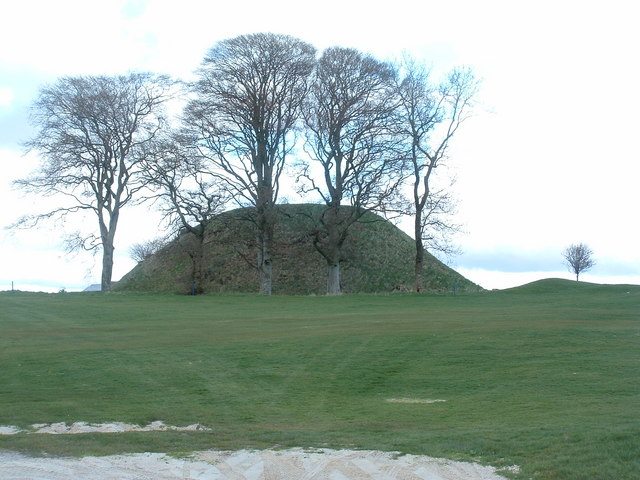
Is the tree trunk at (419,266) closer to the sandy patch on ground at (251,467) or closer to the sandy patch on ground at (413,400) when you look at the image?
the sandy patch on ground at (413,400)

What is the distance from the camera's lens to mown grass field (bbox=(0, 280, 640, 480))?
36.2ft

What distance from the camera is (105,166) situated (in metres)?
49.8

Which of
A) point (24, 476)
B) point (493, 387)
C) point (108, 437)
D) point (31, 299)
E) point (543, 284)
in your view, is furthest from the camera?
point (543, 284)

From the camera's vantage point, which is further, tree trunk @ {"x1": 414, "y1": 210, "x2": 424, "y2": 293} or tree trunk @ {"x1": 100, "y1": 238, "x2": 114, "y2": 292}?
tree trunk @ {"x1": 100, "y1": 238, "x2": 114, "y2": 292}

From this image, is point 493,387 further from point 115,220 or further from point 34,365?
point 115,220

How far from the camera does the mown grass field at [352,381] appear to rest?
11023 mm

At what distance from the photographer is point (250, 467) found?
9773 millimetres

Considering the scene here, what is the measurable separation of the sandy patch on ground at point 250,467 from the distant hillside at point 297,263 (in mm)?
41004

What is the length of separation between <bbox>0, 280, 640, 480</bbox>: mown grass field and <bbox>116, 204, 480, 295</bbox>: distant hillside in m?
18.8

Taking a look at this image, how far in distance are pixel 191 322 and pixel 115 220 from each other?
70.2 feet

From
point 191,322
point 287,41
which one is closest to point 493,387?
point 191,322

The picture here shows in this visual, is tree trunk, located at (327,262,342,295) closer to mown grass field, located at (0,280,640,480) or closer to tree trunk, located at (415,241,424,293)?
A: tree trunk, located at (415,241,424,293)

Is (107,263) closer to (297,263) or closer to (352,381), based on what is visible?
(297,263)

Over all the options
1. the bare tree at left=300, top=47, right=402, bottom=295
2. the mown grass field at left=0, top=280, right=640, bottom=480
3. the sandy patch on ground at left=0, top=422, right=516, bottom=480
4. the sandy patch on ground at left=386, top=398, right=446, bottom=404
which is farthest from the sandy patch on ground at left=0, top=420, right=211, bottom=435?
the bare tree at left=300, top=47, right=402, bottom=295
